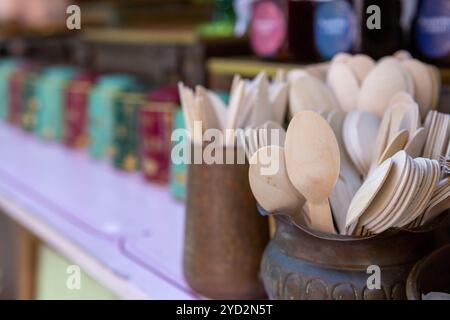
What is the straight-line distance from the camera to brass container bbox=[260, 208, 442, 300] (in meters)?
0.61

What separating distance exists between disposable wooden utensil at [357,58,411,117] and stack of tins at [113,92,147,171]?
73cm

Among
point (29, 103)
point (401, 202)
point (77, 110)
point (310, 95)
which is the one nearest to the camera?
point (401, 202)

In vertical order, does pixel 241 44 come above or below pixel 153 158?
above

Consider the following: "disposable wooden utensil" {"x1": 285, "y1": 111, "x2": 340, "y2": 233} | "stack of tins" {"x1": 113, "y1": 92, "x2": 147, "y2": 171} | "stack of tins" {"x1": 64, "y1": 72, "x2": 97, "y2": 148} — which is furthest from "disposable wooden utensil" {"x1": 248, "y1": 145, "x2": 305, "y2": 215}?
"stack of tins" {"x1": 64, "y1": 72, "x2": 97, "y2": 148}

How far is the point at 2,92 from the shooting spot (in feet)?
6.56

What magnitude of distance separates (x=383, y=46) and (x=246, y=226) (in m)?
0.34

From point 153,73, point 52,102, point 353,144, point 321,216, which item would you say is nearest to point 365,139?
point 353,144

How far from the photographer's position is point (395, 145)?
0.62 m

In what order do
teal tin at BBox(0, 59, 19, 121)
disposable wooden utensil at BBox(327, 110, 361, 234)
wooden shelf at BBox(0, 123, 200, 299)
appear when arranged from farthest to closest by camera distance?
teal tin at BBox(0, 59, 19, 121) < wooden shelf at BBox(0, 123, 200, 299) < disposable wooden utensil at BBox(327, 110, 361, 234)

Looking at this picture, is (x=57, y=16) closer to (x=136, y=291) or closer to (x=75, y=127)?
(x=75, y=127)

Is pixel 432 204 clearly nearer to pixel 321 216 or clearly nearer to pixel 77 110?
pixel 321 216

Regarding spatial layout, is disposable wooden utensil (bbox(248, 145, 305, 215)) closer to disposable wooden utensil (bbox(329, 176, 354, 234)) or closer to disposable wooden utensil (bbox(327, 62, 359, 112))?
disposable wooden utensil (bbox(329, 176, 354, 234))

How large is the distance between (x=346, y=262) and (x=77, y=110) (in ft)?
3.73

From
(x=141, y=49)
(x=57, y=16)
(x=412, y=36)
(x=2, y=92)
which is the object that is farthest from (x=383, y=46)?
(x=57, y=16)
